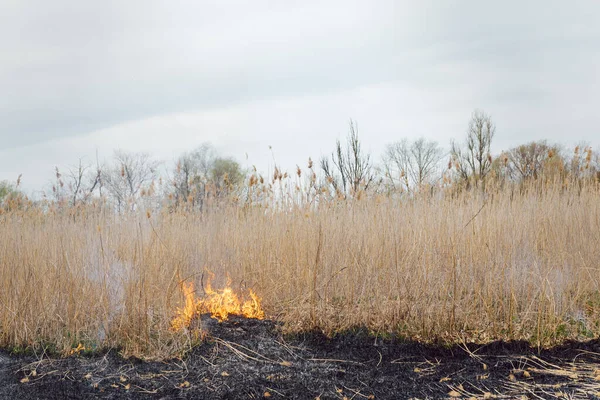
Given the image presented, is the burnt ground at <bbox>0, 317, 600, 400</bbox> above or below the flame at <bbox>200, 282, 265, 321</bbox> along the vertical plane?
below

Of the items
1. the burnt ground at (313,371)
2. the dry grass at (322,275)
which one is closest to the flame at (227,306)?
the dry grass at (322,275)

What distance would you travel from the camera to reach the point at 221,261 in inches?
214

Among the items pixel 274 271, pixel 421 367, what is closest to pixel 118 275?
pixel 274 271

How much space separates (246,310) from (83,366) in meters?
1.56

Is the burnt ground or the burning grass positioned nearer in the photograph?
the burnt ground

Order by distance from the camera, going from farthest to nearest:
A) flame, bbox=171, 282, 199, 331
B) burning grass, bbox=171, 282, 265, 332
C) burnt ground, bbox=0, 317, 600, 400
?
burning grass, bbox=171, 282, 265, 332 < flame, bbox=171, 282, 199, 331 < burnt ground, bbox=0, 317, 600, 400

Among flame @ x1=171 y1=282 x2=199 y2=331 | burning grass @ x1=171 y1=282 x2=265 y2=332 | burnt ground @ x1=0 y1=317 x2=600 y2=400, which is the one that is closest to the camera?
burnt ground @ x1=0 y1=317 x2=600 y2=400

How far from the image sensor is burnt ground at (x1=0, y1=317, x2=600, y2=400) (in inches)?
132

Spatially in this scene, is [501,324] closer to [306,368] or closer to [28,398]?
[306,368]

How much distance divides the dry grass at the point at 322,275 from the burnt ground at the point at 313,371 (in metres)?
0.17

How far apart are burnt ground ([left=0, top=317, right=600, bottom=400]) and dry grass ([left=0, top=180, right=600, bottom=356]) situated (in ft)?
0.56

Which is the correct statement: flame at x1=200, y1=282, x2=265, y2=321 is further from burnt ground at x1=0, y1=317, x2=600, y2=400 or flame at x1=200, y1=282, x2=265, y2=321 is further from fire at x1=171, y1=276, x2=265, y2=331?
burnt ground at x1=0, y1=317, x2=600, y2=400

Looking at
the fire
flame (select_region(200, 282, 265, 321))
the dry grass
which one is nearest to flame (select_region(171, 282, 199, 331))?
the fire

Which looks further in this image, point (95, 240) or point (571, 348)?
point (95, 240)
